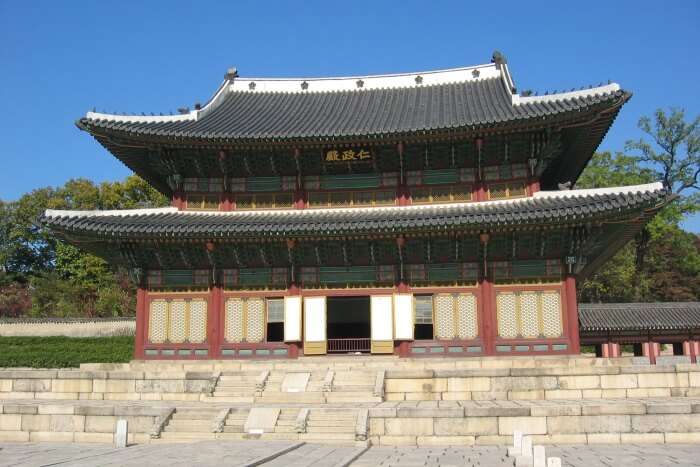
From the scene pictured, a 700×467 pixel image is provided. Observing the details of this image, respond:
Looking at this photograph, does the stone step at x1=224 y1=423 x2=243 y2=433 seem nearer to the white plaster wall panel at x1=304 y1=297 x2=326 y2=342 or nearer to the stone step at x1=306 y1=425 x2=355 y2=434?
the stone step at x1=306 y1=425 x2=355 y2=434

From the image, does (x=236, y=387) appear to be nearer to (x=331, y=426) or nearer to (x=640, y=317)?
(x=331, y=426)

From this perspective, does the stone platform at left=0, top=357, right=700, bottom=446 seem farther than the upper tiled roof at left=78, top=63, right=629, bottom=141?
No

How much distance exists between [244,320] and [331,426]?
317 inches

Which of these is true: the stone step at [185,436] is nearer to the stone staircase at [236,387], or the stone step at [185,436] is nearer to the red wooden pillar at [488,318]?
the stone staircase at [236,387]

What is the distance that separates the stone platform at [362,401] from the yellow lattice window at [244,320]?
1333 millimetres

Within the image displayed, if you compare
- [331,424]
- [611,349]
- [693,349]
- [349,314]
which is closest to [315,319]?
[331,424]

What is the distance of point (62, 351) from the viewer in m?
39.4

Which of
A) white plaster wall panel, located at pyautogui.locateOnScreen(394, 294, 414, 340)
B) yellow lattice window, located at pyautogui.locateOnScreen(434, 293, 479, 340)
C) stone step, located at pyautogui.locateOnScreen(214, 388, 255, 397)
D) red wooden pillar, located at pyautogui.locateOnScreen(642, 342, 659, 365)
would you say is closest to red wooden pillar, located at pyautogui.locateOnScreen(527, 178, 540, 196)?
yellow lattice window, located at pyautogui.locateOnScreen(434, 293, 479, 340)

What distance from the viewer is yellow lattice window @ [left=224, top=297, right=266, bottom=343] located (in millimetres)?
22750

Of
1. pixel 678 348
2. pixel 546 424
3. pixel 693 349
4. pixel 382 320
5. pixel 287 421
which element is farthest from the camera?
pixel 678 348

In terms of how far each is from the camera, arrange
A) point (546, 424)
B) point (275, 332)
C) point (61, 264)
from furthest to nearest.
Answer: point (61, 264) < point (275, 332) < point (546, 424)

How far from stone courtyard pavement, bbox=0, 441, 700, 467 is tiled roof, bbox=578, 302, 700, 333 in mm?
19432

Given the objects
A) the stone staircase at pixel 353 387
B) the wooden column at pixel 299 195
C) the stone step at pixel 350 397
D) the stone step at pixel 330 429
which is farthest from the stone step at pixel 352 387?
the wooden column at pixel 299 195

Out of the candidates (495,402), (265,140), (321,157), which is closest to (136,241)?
(265,140)
